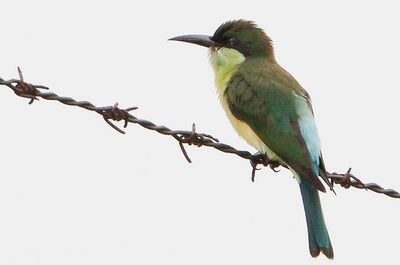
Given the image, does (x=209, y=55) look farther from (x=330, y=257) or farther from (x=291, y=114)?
(x=330, y=257)

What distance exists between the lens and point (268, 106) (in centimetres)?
530

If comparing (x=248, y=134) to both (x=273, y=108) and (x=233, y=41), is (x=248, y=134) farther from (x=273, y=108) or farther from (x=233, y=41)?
(x=233, y=41)

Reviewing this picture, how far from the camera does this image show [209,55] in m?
6.02

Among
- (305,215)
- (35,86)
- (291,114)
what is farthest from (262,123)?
(35,86)

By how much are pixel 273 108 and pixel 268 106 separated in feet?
0.12

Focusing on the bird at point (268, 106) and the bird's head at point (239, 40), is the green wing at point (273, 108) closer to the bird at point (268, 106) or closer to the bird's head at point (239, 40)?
the bird at point (268, 106)

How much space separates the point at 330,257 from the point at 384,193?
677 mm

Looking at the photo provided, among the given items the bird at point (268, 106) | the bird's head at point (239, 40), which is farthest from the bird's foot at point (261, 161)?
the bird's head at point (239, 40)

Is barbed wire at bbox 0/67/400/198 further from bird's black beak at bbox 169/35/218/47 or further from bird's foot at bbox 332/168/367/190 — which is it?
bird's black beak at bbox 169/35/218/47

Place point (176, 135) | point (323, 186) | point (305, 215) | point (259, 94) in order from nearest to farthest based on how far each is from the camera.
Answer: point (176, 135) < point (323, 186) < point (305, 215) < point (259, 94)

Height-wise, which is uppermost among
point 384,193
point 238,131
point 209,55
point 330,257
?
point 209,55

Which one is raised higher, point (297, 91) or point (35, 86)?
point (297, 91)

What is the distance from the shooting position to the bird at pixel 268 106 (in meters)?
4.95

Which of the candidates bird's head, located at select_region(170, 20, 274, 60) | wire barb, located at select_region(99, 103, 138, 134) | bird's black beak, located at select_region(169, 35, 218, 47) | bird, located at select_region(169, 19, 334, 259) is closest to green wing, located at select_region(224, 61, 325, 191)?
bird, located at select_region(169, 19, 334, 259)
